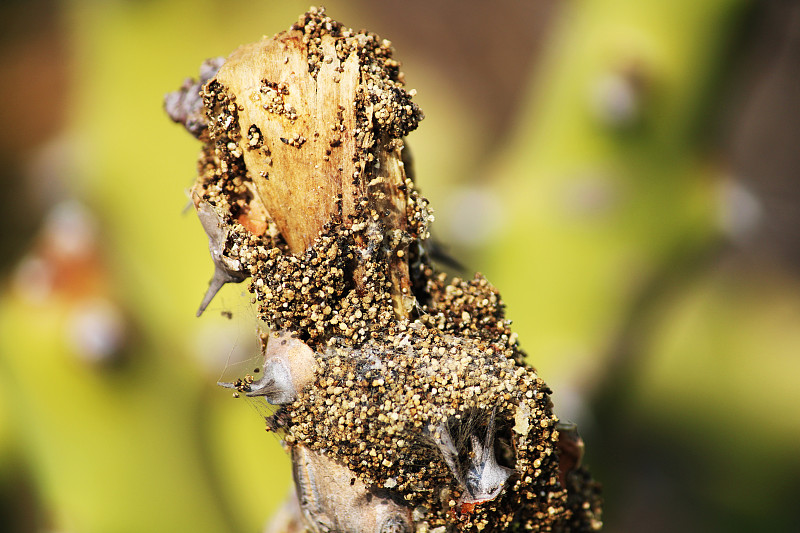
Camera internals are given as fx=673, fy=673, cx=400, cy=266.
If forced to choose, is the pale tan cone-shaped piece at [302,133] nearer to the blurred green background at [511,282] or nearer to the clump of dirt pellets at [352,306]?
the clump of dirt pellets at [352,306]

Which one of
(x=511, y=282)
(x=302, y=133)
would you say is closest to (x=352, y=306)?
(x=302, y=133)

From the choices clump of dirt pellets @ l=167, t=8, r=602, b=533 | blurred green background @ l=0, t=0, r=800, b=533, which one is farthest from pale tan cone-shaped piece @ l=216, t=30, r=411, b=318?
blurred green background @ l=0, t=0, r=800, b=533

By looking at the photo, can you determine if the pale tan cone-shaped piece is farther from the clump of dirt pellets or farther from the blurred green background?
the blurred green background

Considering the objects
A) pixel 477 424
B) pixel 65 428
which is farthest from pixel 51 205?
pixel 477 424

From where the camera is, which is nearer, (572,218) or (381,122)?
(381,122)

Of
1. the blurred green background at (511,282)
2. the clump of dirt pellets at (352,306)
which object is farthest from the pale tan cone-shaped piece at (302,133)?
the blurred green background at (511,282)

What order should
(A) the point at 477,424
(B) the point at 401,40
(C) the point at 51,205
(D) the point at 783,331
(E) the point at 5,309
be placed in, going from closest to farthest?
1. (A) the point at 477,424
2. (E) the point at 5,309
3. (C) the point at 51,205
4. (D) the point at 783,331
5. (B) the point at 401,40

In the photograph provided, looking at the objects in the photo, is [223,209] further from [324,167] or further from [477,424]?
[477,424]
